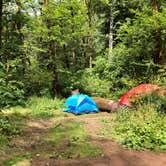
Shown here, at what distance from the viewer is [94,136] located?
7.88 metres

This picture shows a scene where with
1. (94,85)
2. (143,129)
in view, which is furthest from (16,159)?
(94,85)

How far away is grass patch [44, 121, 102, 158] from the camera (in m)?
6.38

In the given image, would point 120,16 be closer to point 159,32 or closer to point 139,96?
point 159,32

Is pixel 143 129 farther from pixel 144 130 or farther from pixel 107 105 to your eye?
pixel 107 105

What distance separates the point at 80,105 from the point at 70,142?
509 centimetres

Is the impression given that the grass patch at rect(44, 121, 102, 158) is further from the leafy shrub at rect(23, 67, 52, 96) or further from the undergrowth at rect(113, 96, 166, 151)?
the leafy shrub at rect(23, 67, 52, 96)

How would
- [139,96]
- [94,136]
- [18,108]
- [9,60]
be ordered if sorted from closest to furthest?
[94,136], [139,96], [18,108], [9,60]

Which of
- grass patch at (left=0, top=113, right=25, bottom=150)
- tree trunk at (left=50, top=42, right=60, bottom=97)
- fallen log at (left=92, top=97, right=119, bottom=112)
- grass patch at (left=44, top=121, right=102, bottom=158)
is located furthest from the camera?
tree trunk at (left=50, top=42, right=60, bottom=97)

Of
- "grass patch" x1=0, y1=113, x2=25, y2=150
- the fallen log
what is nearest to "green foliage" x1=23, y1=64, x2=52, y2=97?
the fallen log

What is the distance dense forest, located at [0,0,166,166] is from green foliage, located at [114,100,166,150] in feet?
0.07

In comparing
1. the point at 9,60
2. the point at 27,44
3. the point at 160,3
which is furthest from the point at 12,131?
the point at 160,3

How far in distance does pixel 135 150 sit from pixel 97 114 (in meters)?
5.22

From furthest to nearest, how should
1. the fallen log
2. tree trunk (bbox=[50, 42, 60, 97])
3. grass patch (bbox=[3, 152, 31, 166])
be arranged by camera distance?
1. tree trunk (bbox=[50, 42, 60, 97])
2. the fallen log
3. grass patch (bbox=[3, 152, 31, 166])

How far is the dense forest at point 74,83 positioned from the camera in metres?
6.75
